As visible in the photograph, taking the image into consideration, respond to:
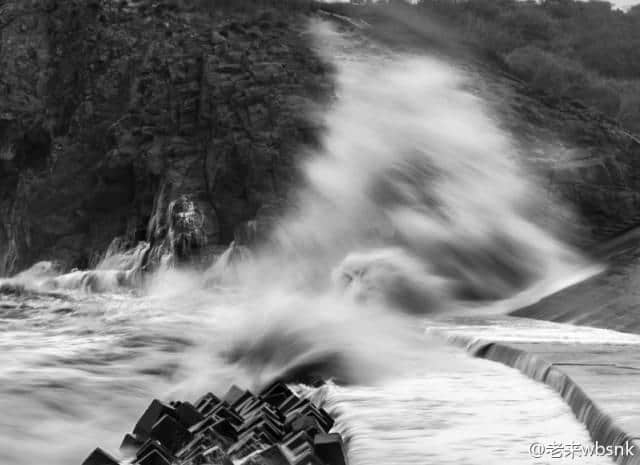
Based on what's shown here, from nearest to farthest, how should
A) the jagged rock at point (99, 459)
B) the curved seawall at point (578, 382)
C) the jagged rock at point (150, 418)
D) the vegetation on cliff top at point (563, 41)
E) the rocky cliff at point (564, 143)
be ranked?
the curved seawall at point (578, 382) → the jagged rock at point (99, 459) → the jagged rock at point (150, 418) → the rocky cliff at point (564, 143) → the vegetation on cliff top at point (563, 41)

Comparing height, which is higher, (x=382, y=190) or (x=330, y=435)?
(x=330, y=435)

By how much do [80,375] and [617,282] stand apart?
6998 millimetres

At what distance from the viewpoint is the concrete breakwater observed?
4395 mm

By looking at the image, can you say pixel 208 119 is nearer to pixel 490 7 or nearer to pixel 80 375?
pixel 80 375

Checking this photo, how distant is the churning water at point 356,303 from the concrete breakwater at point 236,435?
7.9 inches

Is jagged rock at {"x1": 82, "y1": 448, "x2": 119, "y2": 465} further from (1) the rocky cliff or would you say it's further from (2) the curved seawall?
(1) the rocky cliff

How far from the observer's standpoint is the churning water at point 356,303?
5.38 m

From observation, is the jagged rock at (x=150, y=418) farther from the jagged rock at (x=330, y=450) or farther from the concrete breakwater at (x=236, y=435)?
the jagged rock at (x=330, y=450)

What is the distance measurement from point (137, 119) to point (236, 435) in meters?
14.8

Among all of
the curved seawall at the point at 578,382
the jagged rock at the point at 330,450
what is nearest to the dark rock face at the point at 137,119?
the curved seawall at the point at 578,382

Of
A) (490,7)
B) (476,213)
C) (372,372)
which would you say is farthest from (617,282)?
(490,7)

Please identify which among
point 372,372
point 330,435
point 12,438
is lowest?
point 12,438

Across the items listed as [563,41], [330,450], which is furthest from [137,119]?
[563,41]

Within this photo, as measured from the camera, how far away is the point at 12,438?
5695 mm
